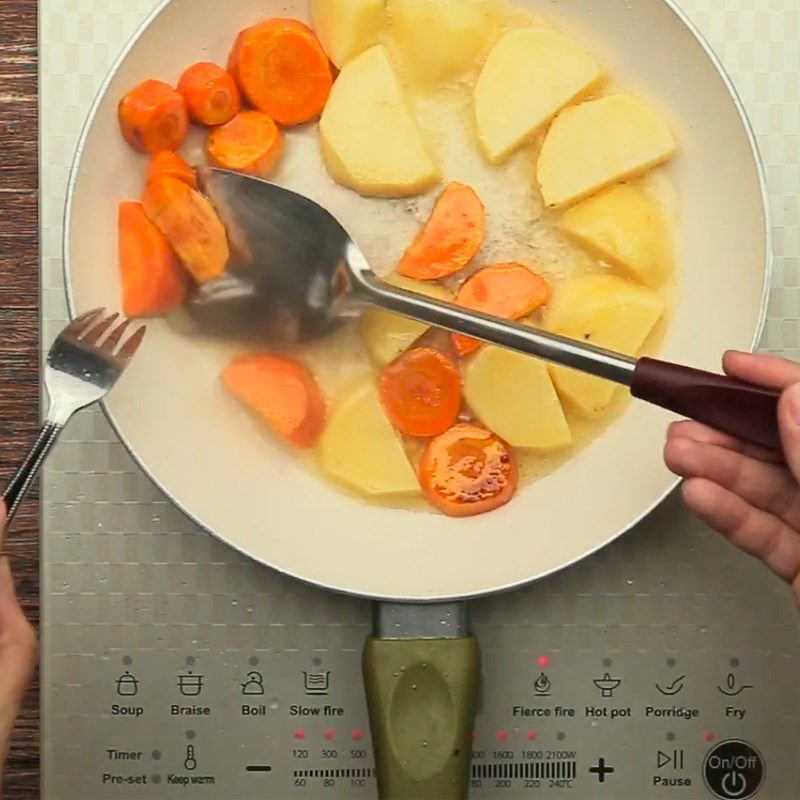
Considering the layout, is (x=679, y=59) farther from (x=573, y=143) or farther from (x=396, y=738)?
(x=396, y=738)

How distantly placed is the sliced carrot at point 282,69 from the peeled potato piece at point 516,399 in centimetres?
25

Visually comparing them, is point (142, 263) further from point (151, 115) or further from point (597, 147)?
point (597, 147)

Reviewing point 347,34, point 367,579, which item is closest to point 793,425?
point 367,579

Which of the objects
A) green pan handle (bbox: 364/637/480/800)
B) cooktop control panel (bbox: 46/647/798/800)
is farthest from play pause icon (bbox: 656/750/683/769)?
green pan handle (bbox: 364/637/480/800)

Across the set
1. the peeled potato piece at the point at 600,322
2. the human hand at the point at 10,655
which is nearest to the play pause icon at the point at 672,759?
the peeled potato piece at the point at 600,322

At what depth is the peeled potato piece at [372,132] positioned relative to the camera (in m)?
0.89

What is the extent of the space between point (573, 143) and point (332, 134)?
0.64 feet

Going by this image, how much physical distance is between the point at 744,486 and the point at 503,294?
24 centimetres

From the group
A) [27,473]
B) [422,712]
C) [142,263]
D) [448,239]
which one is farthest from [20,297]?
[422,712]

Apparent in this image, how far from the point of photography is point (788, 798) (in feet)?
3.03

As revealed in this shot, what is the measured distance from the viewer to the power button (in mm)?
920

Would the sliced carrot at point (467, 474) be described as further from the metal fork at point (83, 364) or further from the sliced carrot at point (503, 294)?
the metal fork at point (83, 364)

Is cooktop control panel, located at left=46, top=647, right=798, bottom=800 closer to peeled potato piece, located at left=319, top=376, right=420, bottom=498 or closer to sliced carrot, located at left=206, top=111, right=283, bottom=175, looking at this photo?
peeled potato piece, located at left=319, top=376, right=420, bottom=498

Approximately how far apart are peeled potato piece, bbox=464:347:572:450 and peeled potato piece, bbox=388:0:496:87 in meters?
0.24
